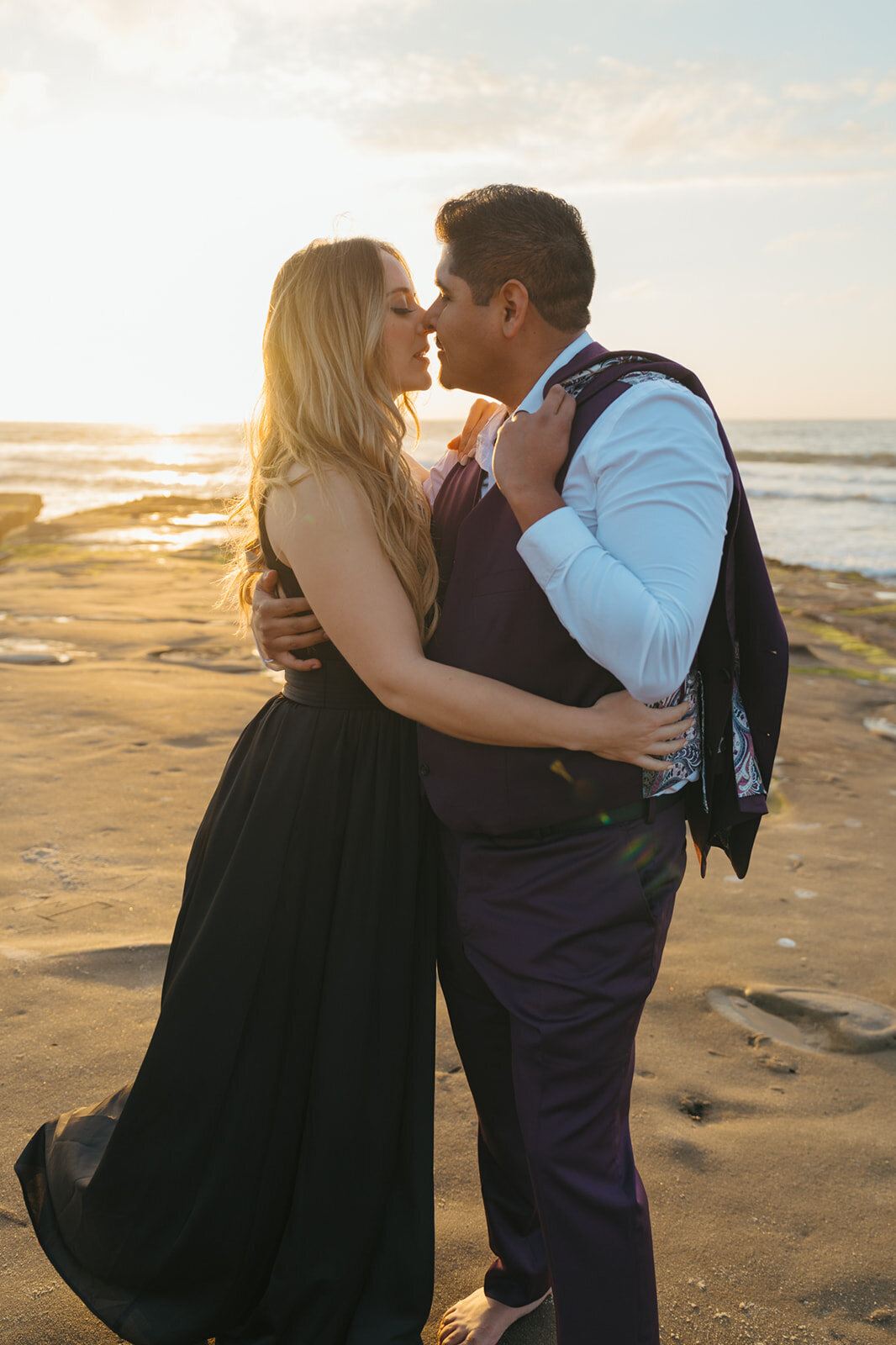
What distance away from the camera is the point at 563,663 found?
1563 mm

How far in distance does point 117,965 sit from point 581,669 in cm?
206

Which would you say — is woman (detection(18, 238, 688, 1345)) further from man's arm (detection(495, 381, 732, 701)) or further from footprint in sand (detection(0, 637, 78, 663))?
footprint in sand (detection(0, 637, 78, 663))

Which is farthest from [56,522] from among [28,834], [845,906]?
[845,906]

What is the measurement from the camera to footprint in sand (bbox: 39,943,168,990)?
2.89m

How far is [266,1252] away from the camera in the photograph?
1.89m

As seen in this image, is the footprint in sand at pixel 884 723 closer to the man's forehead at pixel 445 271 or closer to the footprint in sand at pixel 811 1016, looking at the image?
the footprint in sand at pixel 811 1016

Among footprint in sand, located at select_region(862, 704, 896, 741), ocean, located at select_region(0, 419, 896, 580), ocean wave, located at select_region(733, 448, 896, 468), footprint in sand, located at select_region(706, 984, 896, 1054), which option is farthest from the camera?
ocean wave, located at select_region(733, 448, 896, 468)

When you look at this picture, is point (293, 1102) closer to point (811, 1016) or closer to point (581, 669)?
point (581, 669)

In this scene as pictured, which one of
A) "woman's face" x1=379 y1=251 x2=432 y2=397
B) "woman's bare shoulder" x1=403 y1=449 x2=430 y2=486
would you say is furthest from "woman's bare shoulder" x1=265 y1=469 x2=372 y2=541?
"woman's face" x1=379 y1=251 x2=432 y2=397

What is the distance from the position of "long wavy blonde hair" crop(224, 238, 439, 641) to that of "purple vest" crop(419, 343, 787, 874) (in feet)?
0.47

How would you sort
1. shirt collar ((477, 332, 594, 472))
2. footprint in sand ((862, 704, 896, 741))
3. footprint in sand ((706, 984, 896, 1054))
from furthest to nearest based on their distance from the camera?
1. footprint in sand ((862, 704, 896, 741))
2. footprint in sand ((706, 984, 896, 1054))
3. shirt collar ((477, 332, 594, 472))

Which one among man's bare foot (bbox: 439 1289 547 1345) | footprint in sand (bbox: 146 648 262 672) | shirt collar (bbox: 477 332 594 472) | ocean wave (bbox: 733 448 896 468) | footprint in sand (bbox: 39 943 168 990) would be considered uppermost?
ocean wave (bbox: 733 448 896 468)

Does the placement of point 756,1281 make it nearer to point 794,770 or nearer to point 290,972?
point 290,972

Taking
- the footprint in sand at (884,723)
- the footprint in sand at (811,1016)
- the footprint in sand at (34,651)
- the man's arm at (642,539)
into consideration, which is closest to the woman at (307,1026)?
the man's arm at (642,539)
